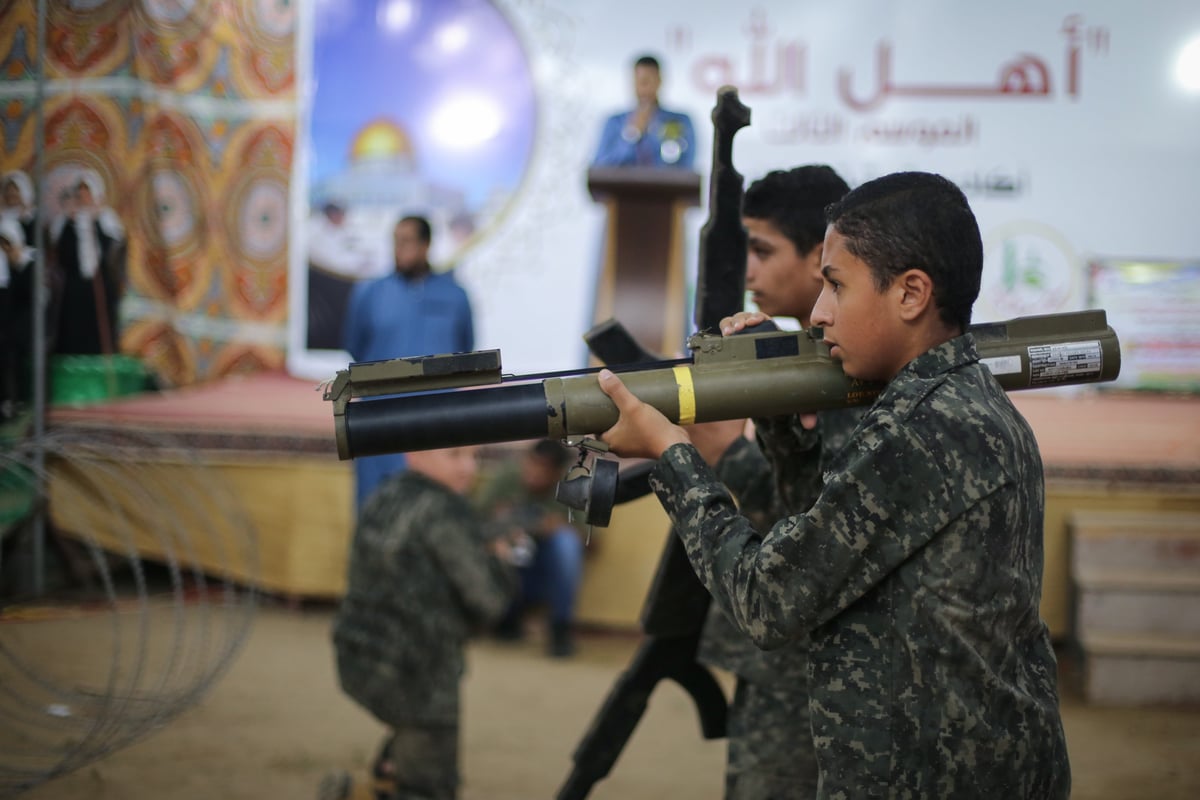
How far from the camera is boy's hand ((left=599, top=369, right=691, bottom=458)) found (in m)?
1.61

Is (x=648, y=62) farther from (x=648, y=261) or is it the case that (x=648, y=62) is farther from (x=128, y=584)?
(x=128, y=584)

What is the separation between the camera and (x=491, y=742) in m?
4.46

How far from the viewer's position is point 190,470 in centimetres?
598

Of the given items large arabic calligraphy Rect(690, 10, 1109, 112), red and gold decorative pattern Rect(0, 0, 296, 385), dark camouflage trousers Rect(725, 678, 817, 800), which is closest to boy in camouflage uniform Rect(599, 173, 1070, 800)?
dark camouflage trousers Rect(725, 678, 817, 800)

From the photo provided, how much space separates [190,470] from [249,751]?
2181 mm

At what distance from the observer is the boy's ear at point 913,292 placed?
4.79ft

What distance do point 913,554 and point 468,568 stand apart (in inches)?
86.1

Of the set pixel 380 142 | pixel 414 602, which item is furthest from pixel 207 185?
pixel 414 602

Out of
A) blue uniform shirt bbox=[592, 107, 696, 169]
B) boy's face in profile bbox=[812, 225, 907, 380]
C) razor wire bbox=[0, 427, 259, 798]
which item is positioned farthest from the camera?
blue uniform shirt bbox=[592, 107, 696, 169]

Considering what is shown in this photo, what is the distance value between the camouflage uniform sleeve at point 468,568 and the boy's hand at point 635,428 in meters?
1.87

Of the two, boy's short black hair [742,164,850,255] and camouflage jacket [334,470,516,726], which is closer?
boy's short black hair [742,164,850,255]

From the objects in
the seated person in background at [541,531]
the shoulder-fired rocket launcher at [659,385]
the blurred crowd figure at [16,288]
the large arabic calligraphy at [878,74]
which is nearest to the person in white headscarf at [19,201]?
the blurred crowd figure at [16,288]

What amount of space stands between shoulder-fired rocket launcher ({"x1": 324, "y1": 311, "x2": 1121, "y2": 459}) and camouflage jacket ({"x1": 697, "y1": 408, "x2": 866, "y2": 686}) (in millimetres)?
298

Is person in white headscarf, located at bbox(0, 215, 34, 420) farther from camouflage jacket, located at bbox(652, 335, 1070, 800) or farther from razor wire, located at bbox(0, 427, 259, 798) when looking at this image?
camouflage jacket, located at bbox(652, 335, 1070, 800)
